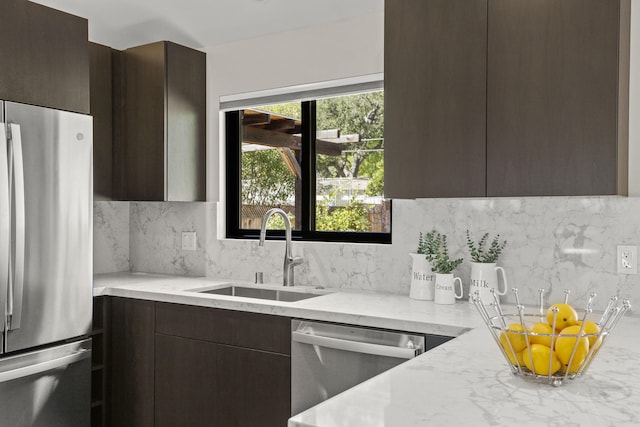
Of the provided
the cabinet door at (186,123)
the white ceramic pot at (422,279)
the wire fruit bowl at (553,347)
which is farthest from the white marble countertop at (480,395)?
the cabinet door at (186,123)

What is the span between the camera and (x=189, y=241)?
3510 millimetres

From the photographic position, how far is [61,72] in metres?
2.65

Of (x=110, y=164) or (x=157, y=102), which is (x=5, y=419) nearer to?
(x=110, y=164)

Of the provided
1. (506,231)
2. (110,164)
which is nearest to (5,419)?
(110,164)

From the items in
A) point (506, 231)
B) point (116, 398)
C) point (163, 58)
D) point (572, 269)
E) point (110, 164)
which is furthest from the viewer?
point (110, 164)

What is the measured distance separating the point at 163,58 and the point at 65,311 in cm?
146

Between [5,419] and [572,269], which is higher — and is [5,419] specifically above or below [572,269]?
below

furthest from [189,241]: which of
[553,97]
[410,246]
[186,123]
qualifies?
[553,97]

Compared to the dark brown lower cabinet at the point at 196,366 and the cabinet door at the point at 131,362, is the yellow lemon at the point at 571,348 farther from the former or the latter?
the cabinet door at the point at 131,362

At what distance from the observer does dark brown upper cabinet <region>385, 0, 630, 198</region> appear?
1964 millimetres

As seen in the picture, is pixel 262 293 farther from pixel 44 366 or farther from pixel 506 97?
pixel 506 97

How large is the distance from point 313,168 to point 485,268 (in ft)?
3.95

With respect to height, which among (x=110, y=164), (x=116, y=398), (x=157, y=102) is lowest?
(x=116, y=398)

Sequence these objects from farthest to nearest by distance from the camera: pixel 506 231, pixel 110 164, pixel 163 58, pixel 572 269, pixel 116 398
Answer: pixel 110 164, pixel 163 58, pixel 116 398, pixel 506 231, pixel 572 269
